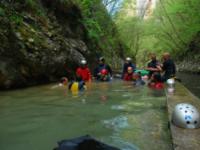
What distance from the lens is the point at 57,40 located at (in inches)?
667

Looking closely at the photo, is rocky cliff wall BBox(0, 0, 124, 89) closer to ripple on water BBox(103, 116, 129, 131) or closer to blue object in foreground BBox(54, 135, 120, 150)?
ripple on water BBox(103, 116, 129, 131)

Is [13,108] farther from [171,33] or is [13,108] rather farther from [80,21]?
[171,33]

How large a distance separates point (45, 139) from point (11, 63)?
8318 millimetres

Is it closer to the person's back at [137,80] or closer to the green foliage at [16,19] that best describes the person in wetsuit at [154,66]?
the person's back at [137,80]

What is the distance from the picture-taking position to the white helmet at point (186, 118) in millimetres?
5680

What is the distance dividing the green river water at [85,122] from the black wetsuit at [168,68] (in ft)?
16.1

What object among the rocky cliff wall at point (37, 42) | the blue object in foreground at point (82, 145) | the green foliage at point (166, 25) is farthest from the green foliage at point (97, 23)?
the blue object in foreground at point (82, 145)

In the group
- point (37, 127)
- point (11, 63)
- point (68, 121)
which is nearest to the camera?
point (37, 127)

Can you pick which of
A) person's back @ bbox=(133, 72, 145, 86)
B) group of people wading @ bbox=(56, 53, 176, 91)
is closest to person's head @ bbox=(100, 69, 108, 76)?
group of people wading @ bbox=(56, 53, 176, 91)

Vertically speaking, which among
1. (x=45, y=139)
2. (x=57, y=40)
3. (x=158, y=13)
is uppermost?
(x=158, y=13)

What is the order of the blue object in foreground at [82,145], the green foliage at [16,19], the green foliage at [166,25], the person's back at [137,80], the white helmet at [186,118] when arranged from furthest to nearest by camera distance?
the green foliage at [166,25] < the person's back at [137,80] < the green foliage at [16,19] < the white helmet at [186,118] < the blue object in foreground at [82,145]

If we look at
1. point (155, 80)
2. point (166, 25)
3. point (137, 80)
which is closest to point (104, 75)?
point (137, 80)

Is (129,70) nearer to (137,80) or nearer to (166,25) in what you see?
(137,80)

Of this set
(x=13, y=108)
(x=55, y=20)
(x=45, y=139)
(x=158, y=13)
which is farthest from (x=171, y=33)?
(x=45, y=139)
